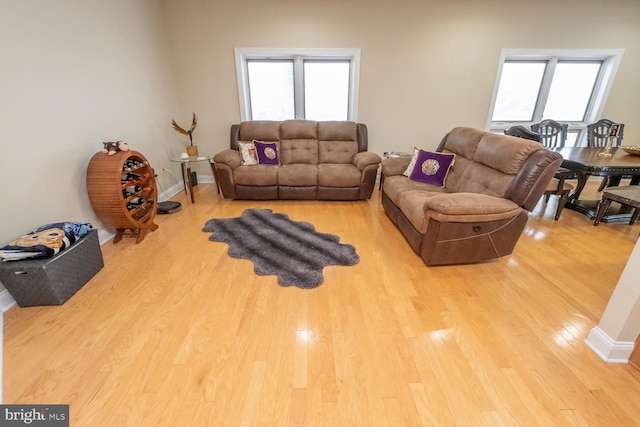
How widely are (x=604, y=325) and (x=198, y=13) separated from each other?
17.3 feet

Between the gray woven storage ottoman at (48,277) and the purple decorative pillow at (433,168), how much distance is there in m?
3.10

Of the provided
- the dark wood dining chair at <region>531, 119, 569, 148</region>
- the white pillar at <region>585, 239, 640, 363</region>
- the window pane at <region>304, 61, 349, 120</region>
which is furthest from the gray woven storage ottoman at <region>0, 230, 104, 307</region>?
the dark wood dining chair at <region>531, 119, 569, 148</region>

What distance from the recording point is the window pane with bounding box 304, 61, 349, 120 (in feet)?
14.1

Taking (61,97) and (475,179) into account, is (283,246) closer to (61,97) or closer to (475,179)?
(475,179)

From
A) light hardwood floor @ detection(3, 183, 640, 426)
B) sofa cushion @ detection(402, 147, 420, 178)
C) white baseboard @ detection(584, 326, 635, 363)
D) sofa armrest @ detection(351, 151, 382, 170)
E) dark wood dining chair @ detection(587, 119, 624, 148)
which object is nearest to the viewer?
light hardwood floor @ detection(3, 183, 640, 426)

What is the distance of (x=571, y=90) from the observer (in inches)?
176

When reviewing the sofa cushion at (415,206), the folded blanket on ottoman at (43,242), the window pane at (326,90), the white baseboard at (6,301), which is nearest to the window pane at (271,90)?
the window pane at (326,90)

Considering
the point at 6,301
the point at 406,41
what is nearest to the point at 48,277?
the point at 6,301

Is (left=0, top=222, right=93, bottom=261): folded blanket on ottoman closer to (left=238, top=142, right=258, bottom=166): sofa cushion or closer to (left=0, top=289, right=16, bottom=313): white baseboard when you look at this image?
(left=0, top=289, right=16, bottom=313): white baseboard

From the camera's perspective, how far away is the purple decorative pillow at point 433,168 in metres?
2.99

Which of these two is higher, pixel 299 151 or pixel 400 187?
pixel 299 151

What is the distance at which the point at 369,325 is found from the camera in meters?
1.67

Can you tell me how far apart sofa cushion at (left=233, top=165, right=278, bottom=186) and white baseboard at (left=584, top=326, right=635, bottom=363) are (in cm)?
320

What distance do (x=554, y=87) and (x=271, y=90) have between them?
15.2 ft
